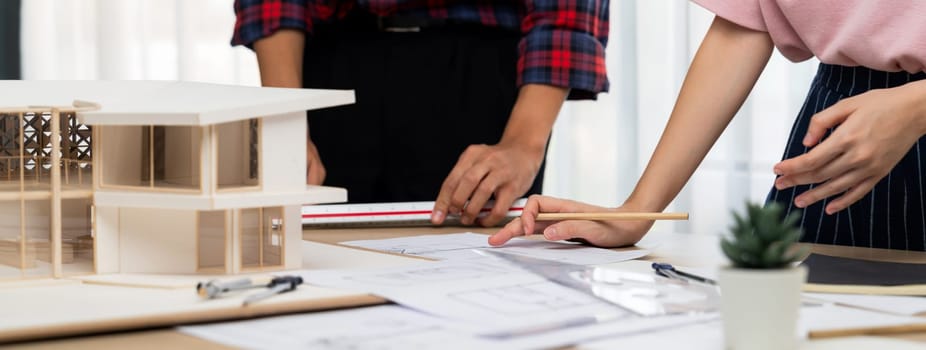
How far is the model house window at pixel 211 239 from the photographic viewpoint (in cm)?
96

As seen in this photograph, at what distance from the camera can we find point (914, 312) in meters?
0.75

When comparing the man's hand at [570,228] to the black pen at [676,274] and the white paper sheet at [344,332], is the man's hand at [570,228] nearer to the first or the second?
the black pen at [676,274]

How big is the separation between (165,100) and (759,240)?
0.65 m

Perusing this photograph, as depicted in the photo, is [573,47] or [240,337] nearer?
[240,337]

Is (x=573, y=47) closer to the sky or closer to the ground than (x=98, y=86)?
closer to the sky

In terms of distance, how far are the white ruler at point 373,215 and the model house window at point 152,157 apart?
0.47 meters

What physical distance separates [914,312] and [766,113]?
198 centimetres

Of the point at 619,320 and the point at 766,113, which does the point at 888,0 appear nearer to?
the point at 619,320

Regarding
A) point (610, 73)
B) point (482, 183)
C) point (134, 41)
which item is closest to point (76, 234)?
point (482, 183)

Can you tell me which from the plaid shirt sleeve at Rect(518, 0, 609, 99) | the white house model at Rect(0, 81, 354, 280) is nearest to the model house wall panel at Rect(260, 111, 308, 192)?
the white house model at Rect(0, 81, 354, 280)

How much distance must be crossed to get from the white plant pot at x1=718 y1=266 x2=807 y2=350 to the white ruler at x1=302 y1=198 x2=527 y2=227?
0.95 m

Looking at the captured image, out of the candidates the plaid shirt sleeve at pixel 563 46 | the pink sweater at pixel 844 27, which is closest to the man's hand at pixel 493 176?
the plaid shirt sleeve at pixel 563 46

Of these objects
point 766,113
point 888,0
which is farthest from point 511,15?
point 766,113

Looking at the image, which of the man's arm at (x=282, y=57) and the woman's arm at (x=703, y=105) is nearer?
the woman's arm at (x=703, y=105)
